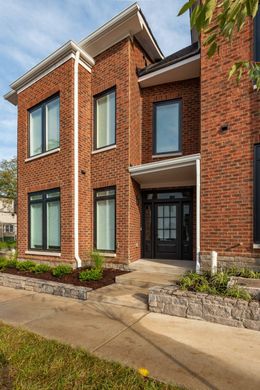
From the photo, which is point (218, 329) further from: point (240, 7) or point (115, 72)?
point (115, 72)

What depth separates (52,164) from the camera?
9617mm

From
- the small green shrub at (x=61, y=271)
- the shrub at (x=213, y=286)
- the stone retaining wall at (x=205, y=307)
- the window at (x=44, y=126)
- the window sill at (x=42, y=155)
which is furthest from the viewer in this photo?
the window at (x=44, y=126)

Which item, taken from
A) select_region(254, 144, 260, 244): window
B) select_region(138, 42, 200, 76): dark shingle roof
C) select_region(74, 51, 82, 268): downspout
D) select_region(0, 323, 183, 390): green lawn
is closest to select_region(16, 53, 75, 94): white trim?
select_region(74, 51, 82, 268): downspout

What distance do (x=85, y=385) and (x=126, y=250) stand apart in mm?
5565

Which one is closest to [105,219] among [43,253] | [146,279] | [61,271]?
[61,271]

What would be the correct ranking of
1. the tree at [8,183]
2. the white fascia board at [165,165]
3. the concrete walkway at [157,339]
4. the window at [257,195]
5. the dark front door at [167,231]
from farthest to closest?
the tree at [8,183], the dark front door at [167,231], the white fascia board at [165,165], the window at [257,195], the concrete walkway at [157,339]

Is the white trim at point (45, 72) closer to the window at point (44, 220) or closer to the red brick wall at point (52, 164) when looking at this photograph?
the red brick wall at point (52, 164)

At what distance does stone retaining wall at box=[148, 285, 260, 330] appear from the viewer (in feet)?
14.0

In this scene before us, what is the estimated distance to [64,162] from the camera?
9156 millimetres

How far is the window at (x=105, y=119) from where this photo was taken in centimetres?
915

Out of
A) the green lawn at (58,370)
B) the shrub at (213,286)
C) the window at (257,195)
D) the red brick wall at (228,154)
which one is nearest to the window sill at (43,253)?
the red brick wall at (228,154)

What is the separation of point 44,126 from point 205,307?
27.4 feet

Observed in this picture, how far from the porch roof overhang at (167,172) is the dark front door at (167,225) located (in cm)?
36

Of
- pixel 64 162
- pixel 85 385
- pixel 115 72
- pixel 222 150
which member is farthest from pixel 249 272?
pixel 115 72
